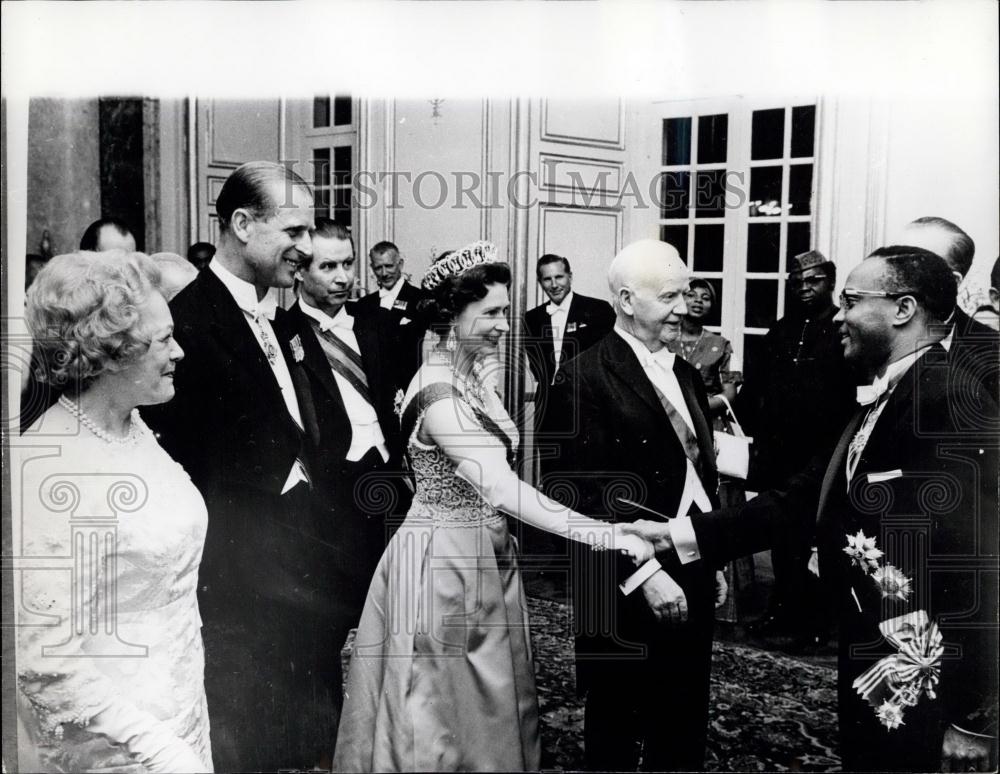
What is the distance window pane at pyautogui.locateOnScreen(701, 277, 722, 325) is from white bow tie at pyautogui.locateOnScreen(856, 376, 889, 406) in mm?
525

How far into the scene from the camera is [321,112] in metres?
3.11

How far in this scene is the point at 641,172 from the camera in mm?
3139

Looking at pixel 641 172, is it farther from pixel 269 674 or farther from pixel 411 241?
pixel 269 674

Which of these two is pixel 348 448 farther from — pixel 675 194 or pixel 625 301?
pixel 675 194

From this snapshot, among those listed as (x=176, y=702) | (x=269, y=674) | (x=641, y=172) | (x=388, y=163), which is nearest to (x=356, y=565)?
(x=269, y=674)

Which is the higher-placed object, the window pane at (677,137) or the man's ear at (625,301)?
the window pane at (677,137)

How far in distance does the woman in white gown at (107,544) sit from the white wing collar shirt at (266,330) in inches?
8.7

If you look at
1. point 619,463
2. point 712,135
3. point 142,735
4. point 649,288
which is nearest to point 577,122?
point 712,135

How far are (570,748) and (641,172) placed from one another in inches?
76.3

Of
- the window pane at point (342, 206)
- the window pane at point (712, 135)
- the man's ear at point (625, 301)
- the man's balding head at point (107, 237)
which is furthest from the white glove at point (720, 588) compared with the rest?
the man's balding head at point (107, 237)

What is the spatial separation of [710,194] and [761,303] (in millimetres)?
395

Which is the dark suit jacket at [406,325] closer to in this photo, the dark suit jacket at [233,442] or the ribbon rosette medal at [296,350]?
the ribbon rosette medal at [296,350]

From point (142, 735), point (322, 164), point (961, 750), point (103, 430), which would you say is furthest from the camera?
point (961, 750)

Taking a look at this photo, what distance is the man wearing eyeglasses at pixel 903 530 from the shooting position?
3.12m
